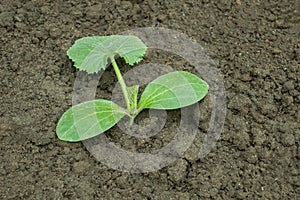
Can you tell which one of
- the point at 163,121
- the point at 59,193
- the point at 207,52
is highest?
the point at 207,52

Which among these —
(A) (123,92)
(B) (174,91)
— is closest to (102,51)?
(A) (123,92)

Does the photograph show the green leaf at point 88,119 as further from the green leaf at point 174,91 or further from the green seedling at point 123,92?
the green leaf at point 174,91

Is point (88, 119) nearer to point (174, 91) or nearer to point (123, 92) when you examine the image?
point (123, 92)

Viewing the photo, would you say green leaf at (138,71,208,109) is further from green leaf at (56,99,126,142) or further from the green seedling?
green leaf at (56,99,126,142)

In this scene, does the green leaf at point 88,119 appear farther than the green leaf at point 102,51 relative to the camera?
No

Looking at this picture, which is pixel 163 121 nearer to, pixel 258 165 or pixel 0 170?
pixel 258 165

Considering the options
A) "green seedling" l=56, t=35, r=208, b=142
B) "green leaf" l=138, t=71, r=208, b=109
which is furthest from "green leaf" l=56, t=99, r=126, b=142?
"green leaf" l=138, t=71, r=208, b=109

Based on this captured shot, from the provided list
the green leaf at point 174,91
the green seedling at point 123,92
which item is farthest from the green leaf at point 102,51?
the green leaf at point 174,91

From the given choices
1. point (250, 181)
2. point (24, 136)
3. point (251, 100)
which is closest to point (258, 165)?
point (250, 181)
